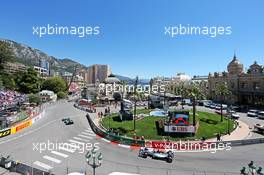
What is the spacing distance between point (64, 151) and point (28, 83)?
259ft

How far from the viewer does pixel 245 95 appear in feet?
301

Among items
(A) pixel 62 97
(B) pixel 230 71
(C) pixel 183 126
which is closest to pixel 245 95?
(B) pixel 230 71

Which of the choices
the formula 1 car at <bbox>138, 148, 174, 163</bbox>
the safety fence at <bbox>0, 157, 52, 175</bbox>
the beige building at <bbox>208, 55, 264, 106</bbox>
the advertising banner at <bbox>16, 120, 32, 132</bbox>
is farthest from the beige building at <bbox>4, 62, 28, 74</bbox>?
the formula 1 car at <bbox>138, 148, 174, 163</bbox>

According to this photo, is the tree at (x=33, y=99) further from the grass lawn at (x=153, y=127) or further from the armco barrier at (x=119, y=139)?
the armco barrier at (x=119, y=139)

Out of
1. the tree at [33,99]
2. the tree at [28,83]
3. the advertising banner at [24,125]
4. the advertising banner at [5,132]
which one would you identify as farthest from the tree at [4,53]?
the advertising banner at [5,132]

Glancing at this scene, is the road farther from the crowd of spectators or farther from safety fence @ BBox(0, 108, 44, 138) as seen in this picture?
the crowd of spectators

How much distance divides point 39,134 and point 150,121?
21.0 meters

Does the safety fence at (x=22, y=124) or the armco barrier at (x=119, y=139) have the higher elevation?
the safety fence at (x=22, y=124)

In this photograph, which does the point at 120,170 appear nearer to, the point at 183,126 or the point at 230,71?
the point at 183,126

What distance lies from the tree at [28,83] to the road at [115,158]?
65258 millimetres

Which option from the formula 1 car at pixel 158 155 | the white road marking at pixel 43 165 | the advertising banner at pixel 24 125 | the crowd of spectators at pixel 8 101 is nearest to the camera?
the white road marking at pixel 43 165

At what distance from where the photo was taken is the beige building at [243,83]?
281 feet

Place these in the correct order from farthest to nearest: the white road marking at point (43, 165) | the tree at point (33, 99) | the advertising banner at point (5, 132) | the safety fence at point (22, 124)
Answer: the tree at point (33, 99), the safety fence at point (22, 124), the advertising banner at point (5, 132), the white road marking at point (43, 165)

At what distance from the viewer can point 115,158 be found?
3338 centimetres
